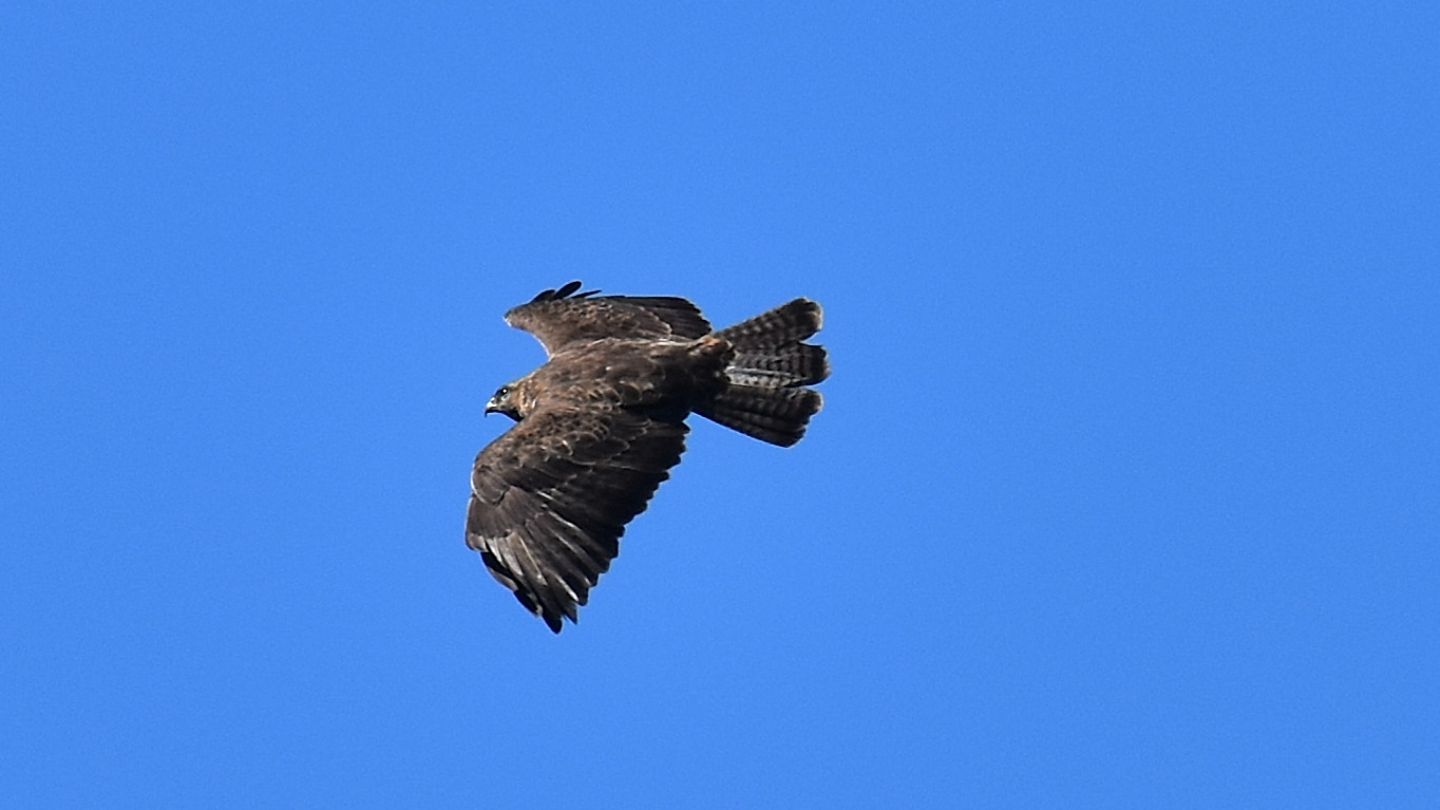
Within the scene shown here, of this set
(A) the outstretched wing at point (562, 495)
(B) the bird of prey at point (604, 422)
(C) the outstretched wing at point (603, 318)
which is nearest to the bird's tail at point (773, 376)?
(B) the bird of prey at point (604, 422)

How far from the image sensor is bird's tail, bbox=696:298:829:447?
24.6m

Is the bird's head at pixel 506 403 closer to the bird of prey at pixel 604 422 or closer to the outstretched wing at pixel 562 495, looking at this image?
the bird of prey at pixel 604 422

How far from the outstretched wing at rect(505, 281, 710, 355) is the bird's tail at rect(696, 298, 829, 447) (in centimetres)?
191

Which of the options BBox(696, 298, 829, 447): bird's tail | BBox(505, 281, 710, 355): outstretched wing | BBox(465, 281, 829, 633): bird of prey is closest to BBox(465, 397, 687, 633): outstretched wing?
BBox(465, 281, 829, 633): bird of prey

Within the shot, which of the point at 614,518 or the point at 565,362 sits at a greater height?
the point at 565,362

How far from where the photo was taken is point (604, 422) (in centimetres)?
2302

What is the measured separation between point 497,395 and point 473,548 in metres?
3.23

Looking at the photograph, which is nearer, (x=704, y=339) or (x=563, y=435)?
(x=563, y=435)

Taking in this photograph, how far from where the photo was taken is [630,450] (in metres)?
22.8

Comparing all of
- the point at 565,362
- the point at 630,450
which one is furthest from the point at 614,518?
the point at 565,362

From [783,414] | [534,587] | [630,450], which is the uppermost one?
[783,414]

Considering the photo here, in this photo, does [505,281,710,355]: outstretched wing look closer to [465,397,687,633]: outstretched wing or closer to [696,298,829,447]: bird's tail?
[696,298,829,447]: bird's tail

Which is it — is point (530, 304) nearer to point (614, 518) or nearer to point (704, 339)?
point (704, 339)

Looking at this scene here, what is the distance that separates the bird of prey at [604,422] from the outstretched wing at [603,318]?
29 millimetres
